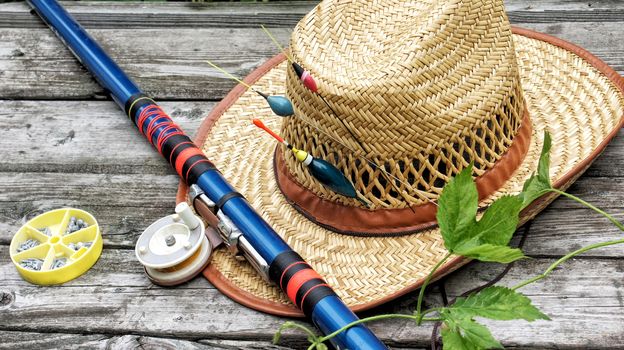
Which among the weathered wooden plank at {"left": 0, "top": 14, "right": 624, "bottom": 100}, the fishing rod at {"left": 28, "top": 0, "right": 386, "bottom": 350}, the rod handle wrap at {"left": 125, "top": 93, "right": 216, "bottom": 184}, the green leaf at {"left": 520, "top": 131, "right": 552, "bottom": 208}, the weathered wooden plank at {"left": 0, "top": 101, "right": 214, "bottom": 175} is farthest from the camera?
the weathered wooden plank at {"left": 0, "top": 14, "right": 624, "bottom": 100}

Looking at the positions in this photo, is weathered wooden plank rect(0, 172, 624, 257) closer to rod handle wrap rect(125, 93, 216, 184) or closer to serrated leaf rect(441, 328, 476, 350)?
rod handle wrap rect(125, 93, 216, 184)

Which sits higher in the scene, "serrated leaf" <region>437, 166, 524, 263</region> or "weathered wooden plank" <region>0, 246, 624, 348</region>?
"serrated leaf" <region>437, 166, 524, 263</region>

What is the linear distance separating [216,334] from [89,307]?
25cm

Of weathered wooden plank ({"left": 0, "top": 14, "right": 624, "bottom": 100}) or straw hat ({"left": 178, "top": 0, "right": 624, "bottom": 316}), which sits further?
weathered wooden plank ({"left": 0, "top": 14, "right": 624, "bottom": 100})

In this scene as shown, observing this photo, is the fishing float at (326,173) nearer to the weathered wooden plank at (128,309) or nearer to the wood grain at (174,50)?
the weathered wooden plank at (128,309)

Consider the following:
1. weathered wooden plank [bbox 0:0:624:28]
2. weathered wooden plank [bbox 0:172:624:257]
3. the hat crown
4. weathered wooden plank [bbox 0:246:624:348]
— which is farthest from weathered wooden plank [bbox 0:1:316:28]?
weathered wooden plank [bbox 0:246:624:348]

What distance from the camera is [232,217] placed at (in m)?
1.38

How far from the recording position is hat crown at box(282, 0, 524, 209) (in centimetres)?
124

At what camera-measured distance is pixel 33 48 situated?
6.99 feet

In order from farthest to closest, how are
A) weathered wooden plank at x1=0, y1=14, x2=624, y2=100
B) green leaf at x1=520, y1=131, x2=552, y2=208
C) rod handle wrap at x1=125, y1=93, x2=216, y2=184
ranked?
weathered wooden plank at x1=0, y1=14, x2=624, y2=100 → rod handle wrap at x1=125, y1=93, x2=216, y2=184 → green leaf at x1=520, y1=131, x2=552, y2=208

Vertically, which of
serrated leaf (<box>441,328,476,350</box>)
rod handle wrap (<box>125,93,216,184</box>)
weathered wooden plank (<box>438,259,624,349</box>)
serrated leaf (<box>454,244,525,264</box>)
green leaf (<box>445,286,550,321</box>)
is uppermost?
serrated leaf (<box>454,244,525,264</box>)

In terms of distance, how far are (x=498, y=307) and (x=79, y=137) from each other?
119 centimetres

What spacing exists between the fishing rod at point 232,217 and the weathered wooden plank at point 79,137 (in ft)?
0.20

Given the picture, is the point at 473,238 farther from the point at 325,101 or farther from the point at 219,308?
the point at 219,308
